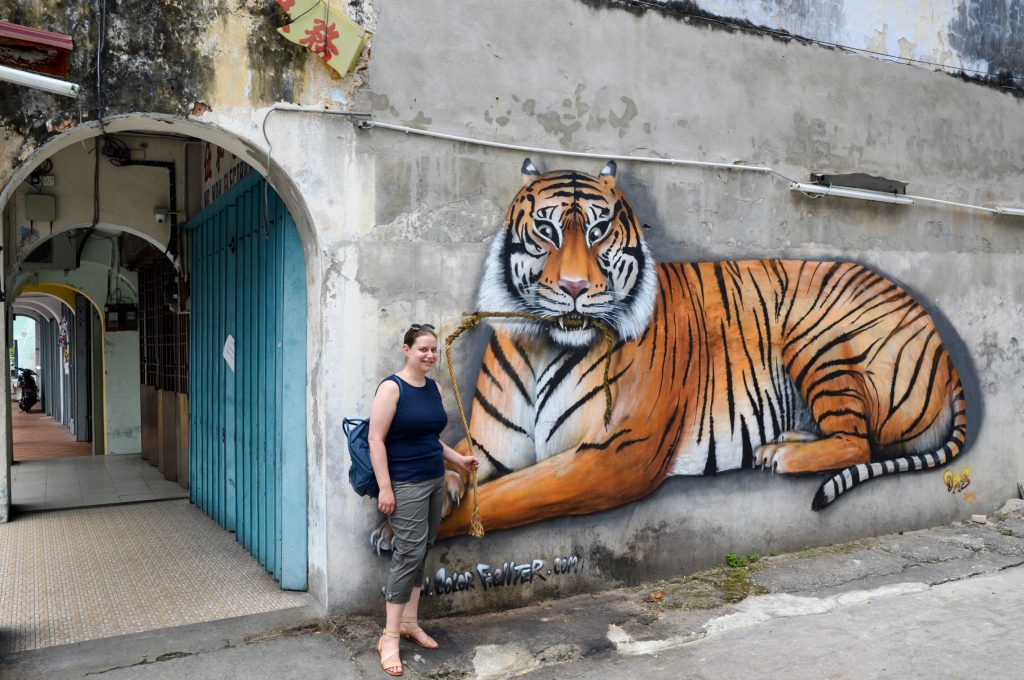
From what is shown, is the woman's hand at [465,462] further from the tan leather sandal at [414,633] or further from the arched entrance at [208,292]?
the arched entrance at [208,292]

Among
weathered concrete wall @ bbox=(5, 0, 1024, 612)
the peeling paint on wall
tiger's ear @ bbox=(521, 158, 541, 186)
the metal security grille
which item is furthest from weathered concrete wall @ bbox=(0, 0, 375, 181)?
the metal security grille

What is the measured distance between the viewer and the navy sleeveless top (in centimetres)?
423

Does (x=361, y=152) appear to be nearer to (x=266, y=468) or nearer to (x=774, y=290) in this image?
(x=266, y=468)

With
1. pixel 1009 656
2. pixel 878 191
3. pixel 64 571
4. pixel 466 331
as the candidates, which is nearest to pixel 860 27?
pixel 878 191

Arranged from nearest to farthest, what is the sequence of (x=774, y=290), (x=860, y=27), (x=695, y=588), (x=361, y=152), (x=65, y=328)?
(x=361, y=152), (x=695, y=588), (x=774, y=290), (x=860, y=27), (x=65, y=328)

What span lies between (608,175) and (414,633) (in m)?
3.19

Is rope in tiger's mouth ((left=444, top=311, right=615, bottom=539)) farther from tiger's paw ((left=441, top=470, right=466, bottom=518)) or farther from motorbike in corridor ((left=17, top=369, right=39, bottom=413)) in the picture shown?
motorbike in corridor ((left=17, top=369, right=39, bottom=413))

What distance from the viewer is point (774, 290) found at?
635 centimetres

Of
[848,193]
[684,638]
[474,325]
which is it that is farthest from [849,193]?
[684,638]

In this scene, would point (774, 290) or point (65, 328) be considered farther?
point (65, 328)

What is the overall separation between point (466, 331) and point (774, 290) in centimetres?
264

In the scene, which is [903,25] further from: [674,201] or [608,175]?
[608,175]

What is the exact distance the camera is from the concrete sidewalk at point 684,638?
14.1ft
